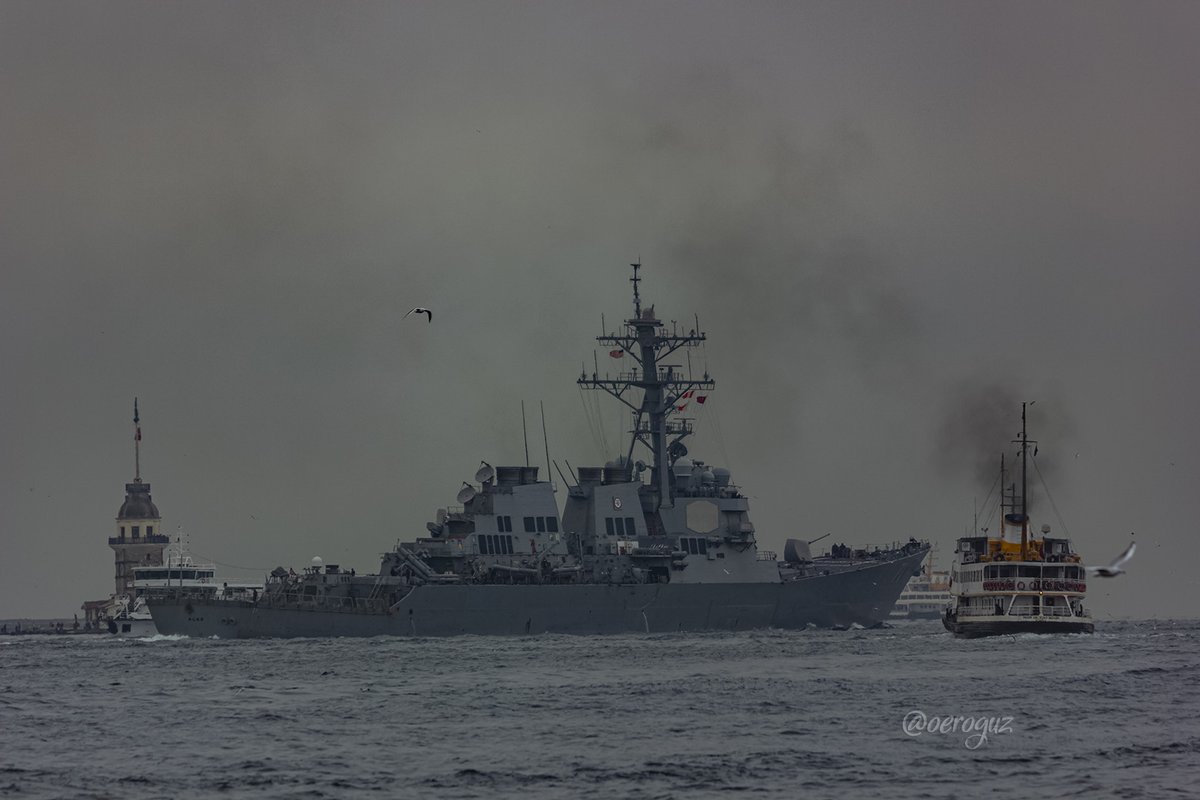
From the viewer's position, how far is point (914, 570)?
75.9m

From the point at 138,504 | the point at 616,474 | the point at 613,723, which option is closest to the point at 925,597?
the point at 138,504

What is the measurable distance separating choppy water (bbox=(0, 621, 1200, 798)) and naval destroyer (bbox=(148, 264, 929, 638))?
8.52 meters

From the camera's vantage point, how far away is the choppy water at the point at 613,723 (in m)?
28.4

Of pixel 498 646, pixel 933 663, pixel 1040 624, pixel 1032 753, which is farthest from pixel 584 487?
pixel 1032 753

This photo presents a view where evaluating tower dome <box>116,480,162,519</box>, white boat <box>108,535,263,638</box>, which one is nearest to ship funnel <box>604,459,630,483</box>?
white boat <box>108,535,263,638</box>

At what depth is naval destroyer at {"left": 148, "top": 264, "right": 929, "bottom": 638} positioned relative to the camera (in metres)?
64.8

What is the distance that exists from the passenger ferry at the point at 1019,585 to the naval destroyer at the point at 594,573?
36.3 ft

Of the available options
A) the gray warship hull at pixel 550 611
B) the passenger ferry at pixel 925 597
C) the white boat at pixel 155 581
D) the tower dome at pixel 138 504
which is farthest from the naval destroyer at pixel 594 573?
the passenger ferry at pixel 925 597

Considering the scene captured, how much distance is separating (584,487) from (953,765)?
41865 mm

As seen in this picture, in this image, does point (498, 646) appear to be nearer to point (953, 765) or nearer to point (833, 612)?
point (833, 612)

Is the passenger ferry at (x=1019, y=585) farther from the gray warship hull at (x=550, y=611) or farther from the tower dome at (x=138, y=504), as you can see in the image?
the tower dome at (x=138, y=504)

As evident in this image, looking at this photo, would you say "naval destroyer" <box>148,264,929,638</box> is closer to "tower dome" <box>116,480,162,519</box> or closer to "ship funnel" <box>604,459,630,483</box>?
"ship funnel" <box>604,459,630,483</box>

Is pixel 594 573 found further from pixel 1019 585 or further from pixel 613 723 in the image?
pixel 613 723

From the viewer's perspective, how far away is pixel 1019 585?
57969 millimetres
